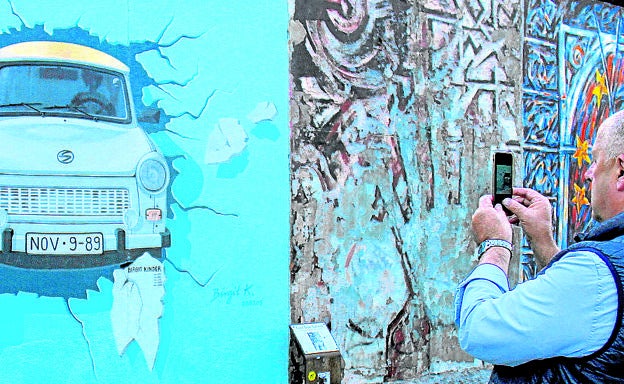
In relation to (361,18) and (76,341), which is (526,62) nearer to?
(361,18)

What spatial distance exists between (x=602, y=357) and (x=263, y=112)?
2.77m

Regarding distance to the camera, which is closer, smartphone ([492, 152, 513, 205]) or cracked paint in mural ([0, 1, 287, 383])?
smartphone ([492, 152, 513, 205])

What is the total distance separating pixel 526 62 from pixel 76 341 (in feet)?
13.0

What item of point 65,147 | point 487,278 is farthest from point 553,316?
point 65,147

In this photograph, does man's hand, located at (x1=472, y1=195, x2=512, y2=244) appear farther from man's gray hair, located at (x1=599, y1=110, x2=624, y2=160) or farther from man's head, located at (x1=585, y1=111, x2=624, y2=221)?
man's gray hair, located at (x1=599, y1=110, x2=624, y2=160)

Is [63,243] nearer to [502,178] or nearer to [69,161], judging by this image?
[69,161]

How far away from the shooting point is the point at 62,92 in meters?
3.27

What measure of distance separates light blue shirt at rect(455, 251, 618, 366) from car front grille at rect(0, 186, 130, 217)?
2346 millimetres

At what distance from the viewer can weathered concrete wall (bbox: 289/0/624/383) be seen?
4062 mm

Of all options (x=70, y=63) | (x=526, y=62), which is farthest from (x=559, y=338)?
(x=526, y=62)

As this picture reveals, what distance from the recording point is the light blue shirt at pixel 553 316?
1449 mm

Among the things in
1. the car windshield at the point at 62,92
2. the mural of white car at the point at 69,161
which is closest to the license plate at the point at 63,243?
the mural of white car at the point at 69,161

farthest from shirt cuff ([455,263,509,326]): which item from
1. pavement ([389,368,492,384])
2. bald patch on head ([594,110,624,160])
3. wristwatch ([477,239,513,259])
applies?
pavement ([389,368,492,384])

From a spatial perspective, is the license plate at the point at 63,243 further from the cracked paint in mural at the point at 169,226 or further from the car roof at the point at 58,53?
the car roof at the point at 58,53
